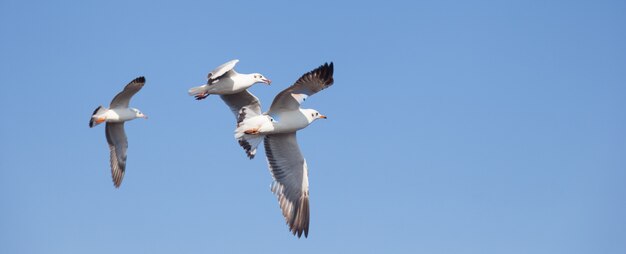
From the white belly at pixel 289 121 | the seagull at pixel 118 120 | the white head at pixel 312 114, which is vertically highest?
the seagull at pixel 118 120

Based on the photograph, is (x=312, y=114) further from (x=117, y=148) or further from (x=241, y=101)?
(x=117, y=148)

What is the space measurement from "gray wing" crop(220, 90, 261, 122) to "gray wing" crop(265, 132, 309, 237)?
2191 millimetres

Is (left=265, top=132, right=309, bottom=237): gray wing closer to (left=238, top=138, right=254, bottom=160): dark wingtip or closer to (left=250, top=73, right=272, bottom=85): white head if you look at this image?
(left=238, top=138, right=254, bottom=160): dark wingtip

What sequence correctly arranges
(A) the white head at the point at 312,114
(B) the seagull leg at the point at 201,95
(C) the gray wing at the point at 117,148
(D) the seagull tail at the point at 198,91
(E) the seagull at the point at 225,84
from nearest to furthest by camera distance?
(A) the white head at the point at 312,114, (E) the seagull at the point at 225,84, (D) the seagull tail at the point at 198,91, (B) the seagull leg at the point at 201,95, (C) the gray wing at the point at 117,148

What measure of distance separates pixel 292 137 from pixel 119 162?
24.1ft

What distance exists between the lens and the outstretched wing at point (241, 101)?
75.6 feet

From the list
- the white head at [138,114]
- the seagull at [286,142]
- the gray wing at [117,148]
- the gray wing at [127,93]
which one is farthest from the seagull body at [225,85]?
the gray wing at [117,148]

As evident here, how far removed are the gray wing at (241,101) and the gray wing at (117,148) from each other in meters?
3.85

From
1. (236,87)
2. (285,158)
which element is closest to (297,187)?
(285,158)

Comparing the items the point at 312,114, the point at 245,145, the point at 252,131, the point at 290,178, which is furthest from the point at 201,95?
the point at 312,114

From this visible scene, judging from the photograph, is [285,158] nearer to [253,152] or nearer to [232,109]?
[253,152]

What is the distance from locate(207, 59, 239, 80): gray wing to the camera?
2188 centimetres

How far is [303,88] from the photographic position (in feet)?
64.5

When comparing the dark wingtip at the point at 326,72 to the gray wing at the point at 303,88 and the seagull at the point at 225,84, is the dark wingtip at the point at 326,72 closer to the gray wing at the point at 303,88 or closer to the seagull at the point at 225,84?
the gray wing at the point at 303,88
